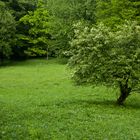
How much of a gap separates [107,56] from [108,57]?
0.49 feet

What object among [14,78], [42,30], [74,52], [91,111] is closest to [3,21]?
[42,30]

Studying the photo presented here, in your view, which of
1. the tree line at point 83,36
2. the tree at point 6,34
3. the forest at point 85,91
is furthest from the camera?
the tree at point 6,34

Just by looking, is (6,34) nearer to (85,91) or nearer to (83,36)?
(85,91)

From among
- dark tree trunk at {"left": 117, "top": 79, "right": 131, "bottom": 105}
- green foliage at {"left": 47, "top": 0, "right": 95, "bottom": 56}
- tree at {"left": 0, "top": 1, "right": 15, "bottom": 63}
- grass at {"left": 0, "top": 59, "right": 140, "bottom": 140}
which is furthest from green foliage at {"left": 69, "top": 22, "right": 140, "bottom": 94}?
green foliage at {"left": 47, "top": 0, "right": 95, "bottom": 56}

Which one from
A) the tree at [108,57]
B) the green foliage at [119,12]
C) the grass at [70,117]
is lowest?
the grass at [70,117]

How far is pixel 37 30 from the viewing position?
213 feet

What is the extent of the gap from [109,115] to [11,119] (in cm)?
529

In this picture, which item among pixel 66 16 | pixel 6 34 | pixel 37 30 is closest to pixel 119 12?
pixel 66 16

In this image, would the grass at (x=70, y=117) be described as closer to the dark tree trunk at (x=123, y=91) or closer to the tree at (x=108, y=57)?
the dark tree trunk at (x=123, y=91)

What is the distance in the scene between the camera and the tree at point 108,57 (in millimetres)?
23125

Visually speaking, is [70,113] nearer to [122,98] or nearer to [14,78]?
[122,98]

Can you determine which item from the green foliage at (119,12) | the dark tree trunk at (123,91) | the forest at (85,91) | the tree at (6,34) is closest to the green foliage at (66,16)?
the tree at (6,34)

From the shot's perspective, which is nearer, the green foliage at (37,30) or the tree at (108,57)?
the tree at (108,57)

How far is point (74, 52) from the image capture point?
24641 mm
